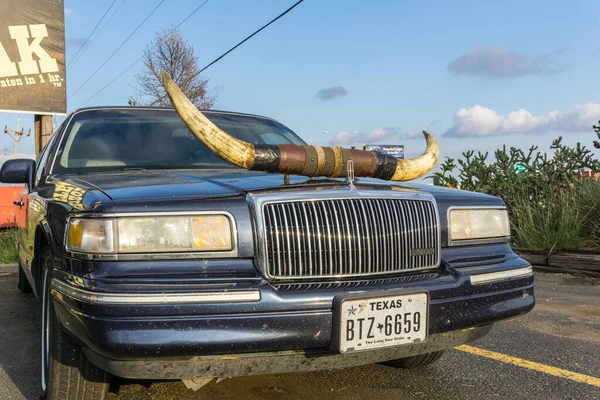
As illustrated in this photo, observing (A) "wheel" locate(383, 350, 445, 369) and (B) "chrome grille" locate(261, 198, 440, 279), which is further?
Answer: (A) "wheel" locate(383, 350, 445, 369)

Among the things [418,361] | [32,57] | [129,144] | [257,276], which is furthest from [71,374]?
[32,57]

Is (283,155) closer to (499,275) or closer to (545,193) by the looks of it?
(499,275)

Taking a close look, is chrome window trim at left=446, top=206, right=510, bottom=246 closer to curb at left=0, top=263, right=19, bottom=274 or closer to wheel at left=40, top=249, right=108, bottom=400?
wheel at left=40, top=249, right=108, bottom=400

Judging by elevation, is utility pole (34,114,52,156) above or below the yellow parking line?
above

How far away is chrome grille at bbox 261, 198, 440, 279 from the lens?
2.27 metres

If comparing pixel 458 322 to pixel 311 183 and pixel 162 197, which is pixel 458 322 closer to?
pixel 311 183

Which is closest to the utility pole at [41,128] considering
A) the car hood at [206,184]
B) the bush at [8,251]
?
the bush at [8,251]

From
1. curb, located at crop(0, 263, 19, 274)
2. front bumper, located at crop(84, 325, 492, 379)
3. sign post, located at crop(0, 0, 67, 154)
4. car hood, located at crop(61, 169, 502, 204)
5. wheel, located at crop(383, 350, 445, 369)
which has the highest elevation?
sign post, located at crop(0, 0, 67, 154)

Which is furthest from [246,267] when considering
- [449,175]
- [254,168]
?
[449,175]

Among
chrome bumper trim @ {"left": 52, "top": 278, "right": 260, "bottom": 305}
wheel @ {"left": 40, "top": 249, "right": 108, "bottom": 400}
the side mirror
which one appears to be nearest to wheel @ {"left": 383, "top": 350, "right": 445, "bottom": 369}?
chrome bumper trim @ {"left": 52, "top": 278, "right": 260, "bottom": 305}

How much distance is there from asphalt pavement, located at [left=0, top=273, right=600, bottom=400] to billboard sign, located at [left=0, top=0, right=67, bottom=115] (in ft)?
28.5

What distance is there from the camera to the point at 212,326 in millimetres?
2049

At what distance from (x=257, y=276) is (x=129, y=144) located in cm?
174

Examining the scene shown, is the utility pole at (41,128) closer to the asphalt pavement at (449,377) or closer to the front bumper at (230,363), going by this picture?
the asphalt pavement at (449,377)
